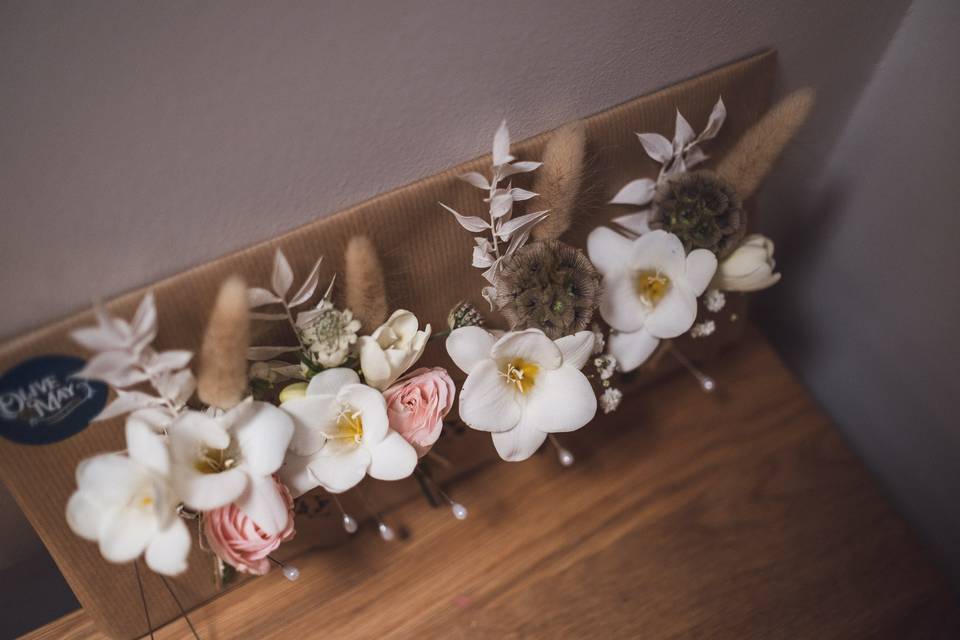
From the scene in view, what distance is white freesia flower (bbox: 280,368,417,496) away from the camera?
60 centimetres

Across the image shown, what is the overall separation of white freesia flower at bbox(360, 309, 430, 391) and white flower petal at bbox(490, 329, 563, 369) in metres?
0.07

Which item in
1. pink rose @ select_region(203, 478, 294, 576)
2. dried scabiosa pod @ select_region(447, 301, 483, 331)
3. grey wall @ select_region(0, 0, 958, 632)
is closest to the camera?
grey wall @ select_region(0, 0, 958, 632)

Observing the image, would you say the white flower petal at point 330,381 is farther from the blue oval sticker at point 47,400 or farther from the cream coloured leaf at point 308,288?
the blue oval sticker at point 47,400

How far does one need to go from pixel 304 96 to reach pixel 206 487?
344 millimetres

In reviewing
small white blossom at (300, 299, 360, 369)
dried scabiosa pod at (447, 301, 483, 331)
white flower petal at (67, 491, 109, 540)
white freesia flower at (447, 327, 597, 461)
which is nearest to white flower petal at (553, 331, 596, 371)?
white freesia flower at (447, 327, 597, 461)

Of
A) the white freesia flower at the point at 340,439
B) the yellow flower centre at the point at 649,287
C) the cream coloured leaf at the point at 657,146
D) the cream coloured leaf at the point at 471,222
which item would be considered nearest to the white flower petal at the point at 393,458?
the white freesia flower at the point at 340,439

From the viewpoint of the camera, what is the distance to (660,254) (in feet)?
2.35

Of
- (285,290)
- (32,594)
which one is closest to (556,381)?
(285,290)

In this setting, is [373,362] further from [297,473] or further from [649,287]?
[649,287]

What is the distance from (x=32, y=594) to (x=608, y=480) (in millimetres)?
756

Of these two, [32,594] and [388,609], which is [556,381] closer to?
[388,609]

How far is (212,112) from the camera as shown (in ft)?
1.74

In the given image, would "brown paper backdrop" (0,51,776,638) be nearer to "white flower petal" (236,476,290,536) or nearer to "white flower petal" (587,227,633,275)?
"white flower petal" (587,227,633,275)

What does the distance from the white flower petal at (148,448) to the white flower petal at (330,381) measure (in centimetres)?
13
